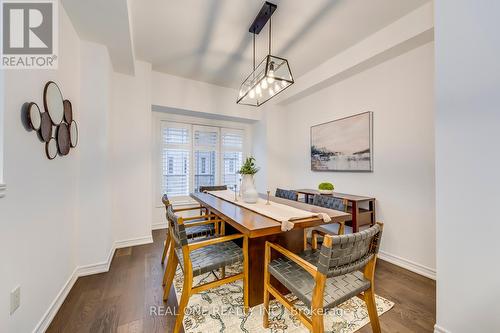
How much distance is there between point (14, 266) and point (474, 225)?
9.16 feet

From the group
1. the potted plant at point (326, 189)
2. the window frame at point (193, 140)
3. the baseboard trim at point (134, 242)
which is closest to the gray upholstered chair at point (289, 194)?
the potted plant at point (326, 189)

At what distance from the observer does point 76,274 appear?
7.07ft

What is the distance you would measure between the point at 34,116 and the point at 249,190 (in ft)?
5.95

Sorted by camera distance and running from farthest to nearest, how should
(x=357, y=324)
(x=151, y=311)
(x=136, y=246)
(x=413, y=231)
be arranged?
(x=136, y=246) → (x=413, y=231) → (x=151, y=311) → (x=357, y=324)

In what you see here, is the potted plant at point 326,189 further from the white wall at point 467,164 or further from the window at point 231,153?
the window at point 231,153

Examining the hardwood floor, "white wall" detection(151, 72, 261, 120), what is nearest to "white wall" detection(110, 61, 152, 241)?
"white wall" detection(151, 72, 261, 120)

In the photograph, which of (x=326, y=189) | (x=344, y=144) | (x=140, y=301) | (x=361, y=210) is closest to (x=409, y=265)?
(x=361, y=210)

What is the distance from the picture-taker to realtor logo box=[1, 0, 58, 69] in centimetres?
126

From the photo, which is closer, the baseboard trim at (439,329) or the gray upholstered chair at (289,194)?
the baseboard trim at (439,329)

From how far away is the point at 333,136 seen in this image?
3330mm

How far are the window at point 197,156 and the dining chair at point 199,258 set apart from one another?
8.52 ft

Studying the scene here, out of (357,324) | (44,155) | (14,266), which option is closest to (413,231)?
(357,324)

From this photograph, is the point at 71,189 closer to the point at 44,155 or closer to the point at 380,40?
the point at 44,155

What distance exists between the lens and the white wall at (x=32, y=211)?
115 centimetres
